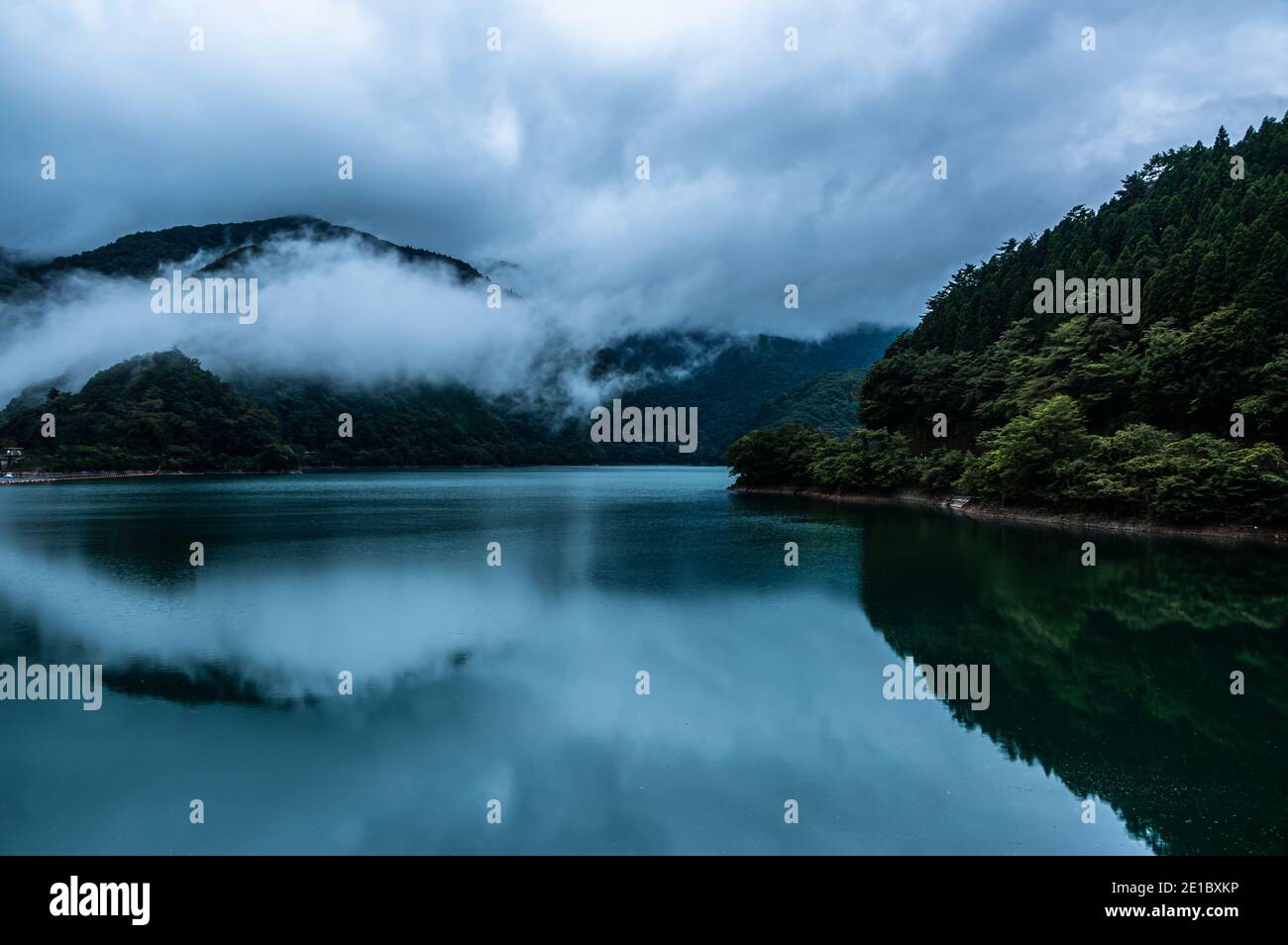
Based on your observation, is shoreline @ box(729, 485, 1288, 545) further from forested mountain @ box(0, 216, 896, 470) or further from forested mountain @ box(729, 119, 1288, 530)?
forested mountain @ box(0, 216, 896, 470)

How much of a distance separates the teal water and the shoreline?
410 centimetres

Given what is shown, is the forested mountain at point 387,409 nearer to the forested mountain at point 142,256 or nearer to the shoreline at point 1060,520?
the forested mountain at point 142,256

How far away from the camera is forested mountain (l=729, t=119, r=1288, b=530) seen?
2722 cm

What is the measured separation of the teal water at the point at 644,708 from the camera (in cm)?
682

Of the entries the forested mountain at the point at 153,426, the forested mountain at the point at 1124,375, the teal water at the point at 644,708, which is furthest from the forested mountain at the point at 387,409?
the teal water at the point at 644,708

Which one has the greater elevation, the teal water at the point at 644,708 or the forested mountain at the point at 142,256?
the forested mountain at the point at 142,256

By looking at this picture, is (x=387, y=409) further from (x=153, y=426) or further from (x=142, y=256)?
(x=142, y=256)

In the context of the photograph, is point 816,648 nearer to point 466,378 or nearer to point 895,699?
point 895,699

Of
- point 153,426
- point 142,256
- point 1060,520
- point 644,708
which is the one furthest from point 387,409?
point 644,708

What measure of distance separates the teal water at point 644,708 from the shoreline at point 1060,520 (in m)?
4.10
